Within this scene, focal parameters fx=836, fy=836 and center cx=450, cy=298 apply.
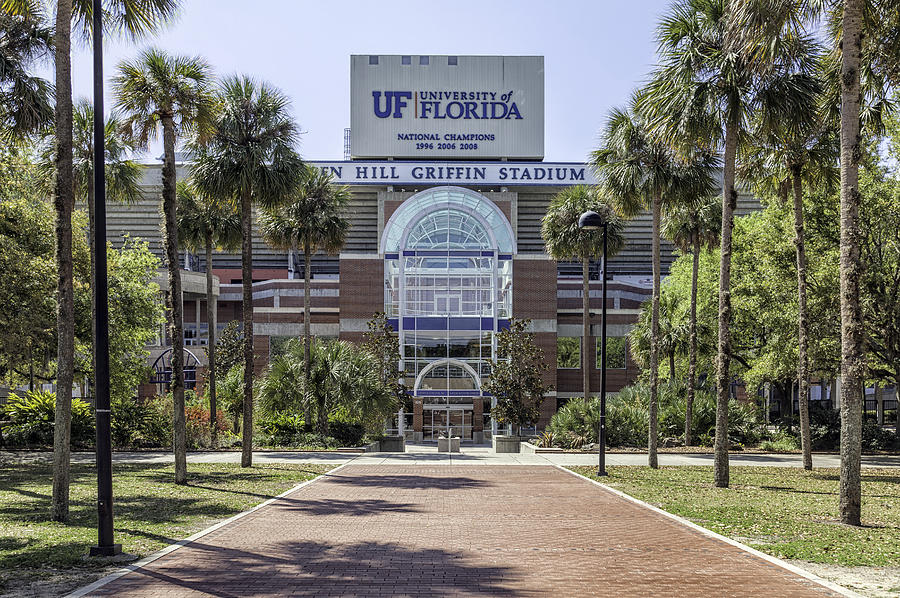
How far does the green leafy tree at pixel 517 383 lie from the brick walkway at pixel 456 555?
21.5 meters

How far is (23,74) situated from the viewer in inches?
709

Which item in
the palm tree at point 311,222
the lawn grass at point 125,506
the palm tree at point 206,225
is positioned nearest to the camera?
the lawn grass at point 125,506

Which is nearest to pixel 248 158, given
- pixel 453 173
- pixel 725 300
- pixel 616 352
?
pixel 725 300

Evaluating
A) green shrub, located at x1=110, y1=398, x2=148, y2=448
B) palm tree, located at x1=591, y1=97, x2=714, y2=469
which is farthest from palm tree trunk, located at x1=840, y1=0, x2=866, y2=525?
green shrub, located at x1=110, y1=398, x2=148, y2=448

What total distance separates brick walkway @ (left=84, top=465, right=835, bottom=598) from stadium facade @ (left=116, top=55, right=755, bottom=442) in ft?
100

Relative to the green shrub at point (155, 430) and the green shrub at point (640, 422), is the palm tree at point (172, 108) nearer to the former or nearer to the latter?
the green shrub at point (155, 430)

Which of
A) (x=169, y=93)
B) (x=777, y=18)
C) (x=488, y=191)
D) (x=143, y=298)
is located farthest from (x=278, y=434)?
(x=488, y=191)

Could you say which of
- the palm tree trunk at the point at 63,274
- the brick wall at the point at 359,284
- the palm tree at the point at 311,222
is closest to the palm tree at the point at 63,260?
the palm tree trunk at the point at 63,274

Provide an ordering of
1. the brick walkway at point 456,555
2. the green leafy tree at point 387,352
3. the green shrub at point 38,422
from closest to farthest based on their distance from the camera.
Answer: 1. the brick walkway at point 456,555
2. the green shrub at point 38,422
3. the green leafy tree at point 387,352

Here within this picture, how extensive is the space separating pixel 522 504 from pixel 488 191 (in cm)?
4568

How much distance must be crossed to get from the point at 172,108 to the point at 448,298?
30.1 meters

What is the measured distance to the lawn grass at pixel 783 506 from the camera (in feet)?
40.4

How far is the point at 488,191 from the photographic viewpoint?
6162cm

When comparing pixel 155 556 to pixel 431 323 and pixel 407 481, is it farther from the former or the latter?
pixel 431 323
